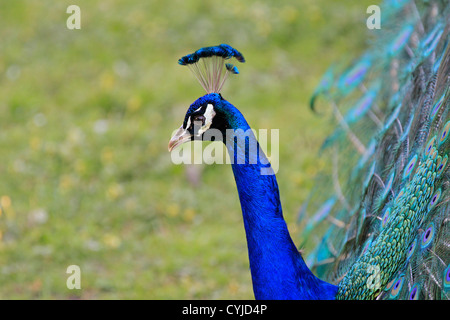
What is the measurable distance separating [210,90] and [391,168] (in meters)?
0.65

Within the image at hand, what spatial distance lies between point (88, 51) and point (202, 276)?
256 cm

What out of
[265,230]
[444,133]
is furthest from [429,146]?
[265,230]

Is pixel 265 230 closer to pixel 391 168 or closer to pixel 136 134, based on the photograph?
pixel 391 168

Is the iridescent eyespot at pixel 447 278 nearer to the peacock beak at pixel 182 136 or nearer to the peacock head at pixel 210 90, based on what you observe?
the peacock head at pixel 210 90

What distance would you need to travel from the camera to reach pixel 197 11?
560 centimetres

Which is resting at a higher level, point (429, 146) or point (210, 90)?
point (210, 90)

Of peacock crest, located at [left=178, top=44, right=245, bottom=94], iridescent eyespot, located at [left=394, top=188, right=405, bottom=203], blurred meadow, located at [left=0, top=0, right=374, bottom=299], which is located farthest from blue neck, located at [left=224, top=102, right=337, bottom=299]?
blurred meadow, located at [left=0, top=0, right=374, bottom=299]

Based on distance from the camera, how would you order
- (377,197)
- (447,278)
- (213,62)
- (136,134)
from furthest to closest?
(136,134) → (377,197) → (213,62) → (447,278)

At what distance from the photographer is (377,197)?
2203mm

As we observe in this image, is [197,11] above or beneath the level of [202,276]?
above

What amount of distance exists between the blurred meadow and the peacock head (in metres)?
1.17
